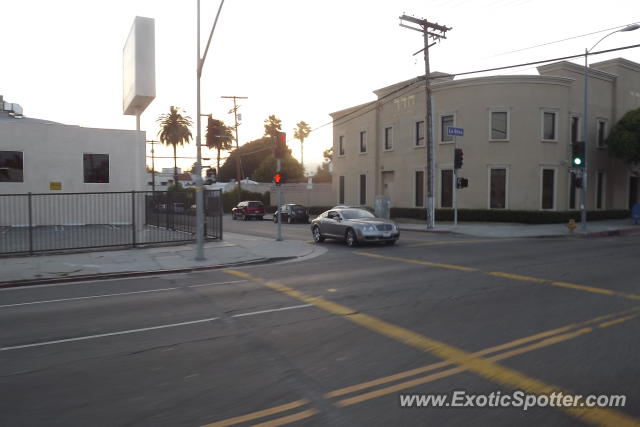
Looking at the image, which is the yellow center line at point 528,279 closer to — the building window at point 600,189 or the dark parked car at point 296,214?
the dark parked car at point 296,214

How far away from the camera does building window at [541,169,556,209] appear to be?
93.7ft

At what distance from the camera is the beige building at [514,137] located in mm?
28250

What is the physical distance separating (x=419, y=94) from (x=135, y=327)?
95.1 feet

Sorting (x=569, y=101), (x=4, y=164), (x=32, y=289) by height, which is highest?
(x=569, y=101)

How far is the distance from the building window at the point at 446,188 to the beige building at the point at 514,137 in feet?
0.21

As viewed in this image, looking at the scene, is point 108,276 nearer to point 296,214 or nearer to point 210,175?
A: point 210,175

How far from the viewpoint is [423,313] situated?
7.06 m

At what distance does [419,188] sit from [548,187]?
816 centimetres

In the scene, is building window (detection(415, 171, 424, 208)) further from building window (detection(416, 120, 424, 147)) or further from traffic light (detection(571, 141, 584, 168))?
traffic light (detection(571, 141, 584, 168))

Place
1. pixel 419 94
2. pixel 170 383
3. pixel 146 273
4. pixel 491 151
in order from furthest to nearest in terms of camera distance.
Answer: pixel 419 94 < pixel 491 151 < pixel 146 273 < pixel 170 383

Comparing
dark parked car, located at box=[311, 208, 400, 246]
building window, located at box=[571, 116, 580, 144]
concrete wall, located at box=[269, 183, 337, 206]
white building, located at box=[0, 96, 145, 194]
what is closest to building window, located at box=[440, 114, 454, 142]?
building window, located at box=[571, 116, 580, 144]

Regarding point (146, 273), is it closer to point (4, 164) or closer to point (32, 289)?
point (32, 289)

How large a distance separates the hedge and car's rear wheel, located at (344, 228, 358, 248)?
13617mm


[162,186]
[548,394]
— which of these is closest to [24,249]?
[548,394]
